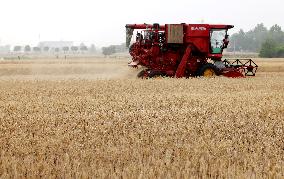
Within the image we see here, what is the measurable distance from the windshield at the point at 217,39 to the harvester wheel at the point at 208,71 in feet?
3.54

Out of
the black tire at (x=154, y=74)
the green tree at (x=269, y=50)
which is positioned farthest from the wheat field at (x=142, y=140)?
the green tree at (x=269, y=50)

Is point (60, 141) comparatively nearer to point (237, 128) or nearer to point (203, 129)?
point (203, 129)

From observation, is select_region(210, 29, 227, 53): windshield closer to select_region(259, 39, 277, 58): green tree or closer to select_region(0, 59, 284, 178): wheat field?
select_region(0, 59, 284, 178): wheat field

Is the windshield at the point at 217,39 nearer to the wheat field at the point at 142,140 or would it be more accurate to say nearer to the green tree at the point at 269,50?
the wheat field at the point at 142,140

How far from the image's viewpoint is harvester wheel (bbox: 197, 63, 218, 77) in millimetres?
20031

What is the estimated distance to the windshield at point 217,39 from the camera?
2081 centimetres

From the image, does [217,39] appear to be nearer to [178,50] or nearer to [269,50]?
[178,50]

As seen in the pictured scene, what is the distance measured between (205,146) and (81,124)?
7.64ft

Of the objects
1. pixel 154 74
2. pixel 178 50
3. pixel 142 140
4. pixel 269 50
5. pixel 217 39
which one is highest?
pixel 217 39

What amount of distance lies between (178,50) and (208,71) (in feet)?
5.57

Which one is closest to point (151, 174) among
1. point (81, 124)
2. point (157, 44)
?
point (81, 124)

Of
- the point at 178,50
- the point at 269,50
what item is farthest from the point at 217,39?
the point at 269,50

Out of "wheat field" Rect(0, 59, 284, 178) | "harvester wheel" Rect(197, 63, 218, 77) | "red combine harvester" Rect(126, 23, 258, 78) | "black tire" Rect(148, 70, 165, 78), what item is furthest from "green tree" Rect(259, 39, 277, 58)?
"wheat field" Rect(0, 59, 284, 178)

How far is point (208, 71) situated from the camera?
20.1 m
